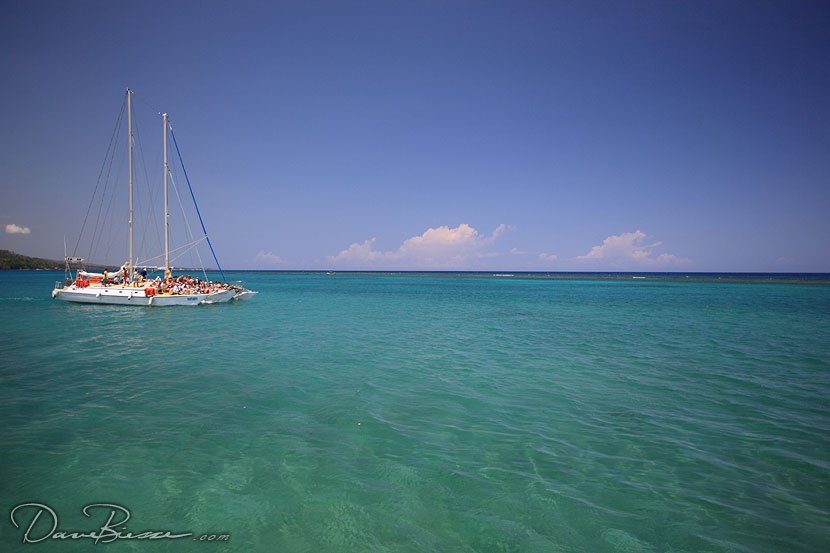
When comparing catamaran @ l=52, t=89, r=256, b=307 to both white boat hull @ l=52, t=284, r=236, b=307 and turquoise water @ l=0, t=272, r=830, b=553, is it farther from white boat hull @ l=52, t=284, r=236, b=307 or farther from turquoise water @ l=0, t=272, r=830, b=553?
turquoise water @ l=0, t=272, r=830, b=553

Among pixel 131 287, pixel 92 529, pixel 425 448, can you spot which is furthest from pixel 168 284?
pixel 425 448

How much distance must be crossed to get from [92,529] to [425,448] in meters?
5.38

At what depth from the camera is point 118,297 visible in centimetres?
3594

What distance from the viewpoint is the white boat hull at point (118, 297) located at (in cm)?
3541

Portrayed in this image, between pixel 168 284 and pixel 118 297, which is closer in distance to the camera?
pixel 118 297

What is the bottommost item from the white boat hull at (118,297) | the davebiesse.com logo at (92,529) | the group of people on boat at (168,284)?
the davebiesse.com logo at (92,529)

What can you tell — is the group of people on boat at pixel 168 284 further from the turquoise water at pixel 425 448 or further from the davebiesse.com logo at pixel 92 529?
the davebiesse.com logo at pixel 92 529

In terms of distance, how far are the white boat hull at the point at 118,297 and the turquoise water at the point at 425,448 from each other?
60.5 ft

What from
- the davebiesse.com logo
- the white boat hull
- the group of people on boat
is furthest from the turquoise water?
the group of people on boat

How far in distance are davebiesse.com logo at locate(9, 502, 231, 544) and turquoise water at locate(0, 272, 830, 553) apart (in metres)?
0.09

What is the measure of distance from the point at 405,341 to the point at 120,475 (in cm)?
1494

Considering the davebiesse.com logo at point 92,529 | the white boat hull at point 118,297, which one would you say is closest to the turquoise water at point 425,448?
the davebiesse.com logo at point 92,529

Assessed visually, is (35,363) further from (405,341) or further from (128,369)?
(405,341)

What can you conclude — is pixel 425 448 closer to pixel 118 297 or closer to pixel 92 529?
pixel 92 529
